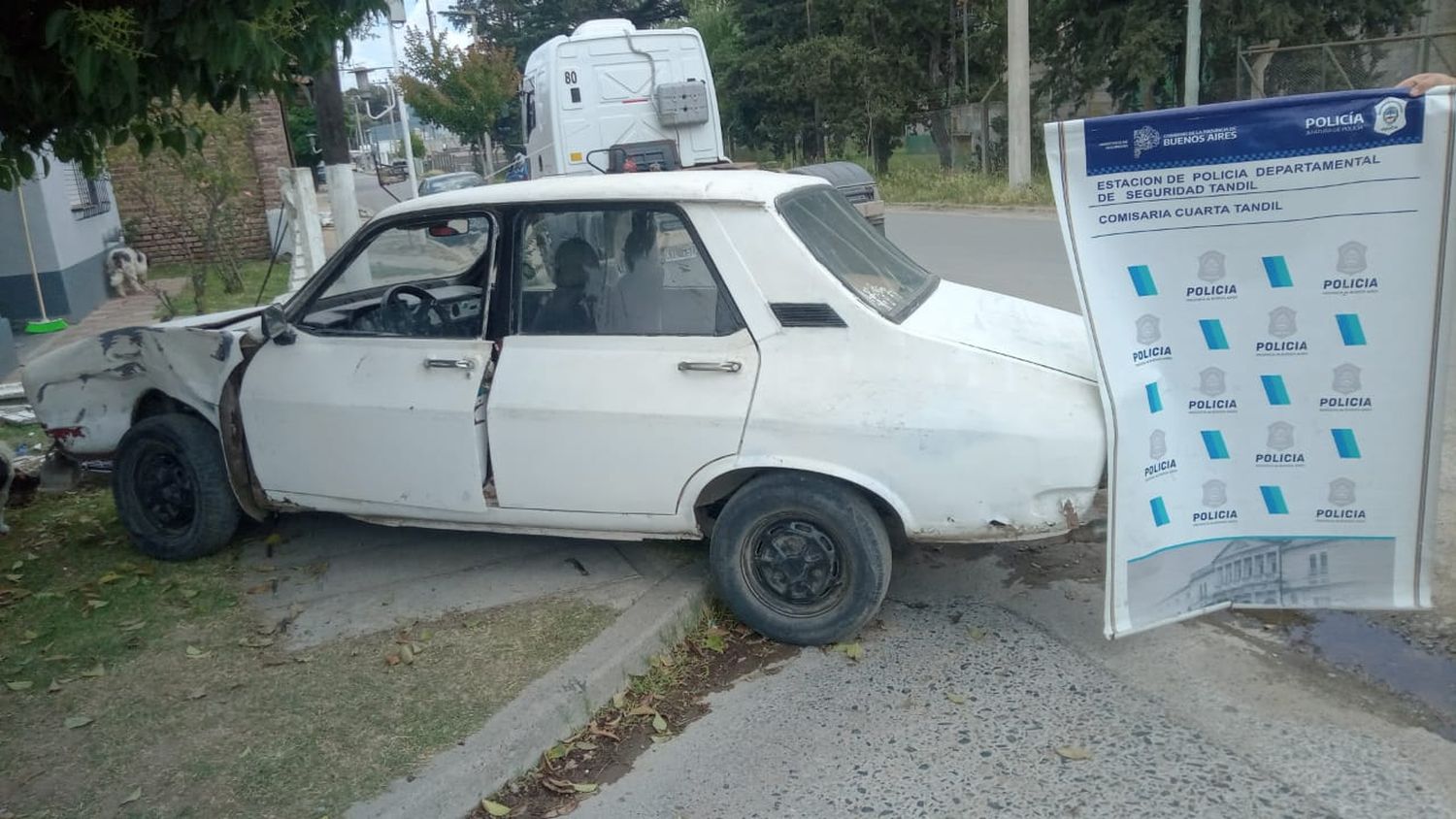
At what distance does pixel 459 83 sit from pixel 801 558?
1263 inches

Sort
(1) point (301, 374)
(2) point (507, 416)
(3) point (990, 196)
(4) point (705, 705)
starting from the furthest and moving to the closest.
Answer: (3) point (990, 196)
(1) point (301, 374)
(2) point (507, 416)
(4) point (705, 705)

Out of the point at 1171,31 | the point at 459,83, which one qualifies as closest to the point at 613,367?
the point at 1171,31

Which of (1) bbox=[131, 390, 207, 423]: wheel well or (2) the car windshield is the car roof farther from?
(1) bbox=[131, 390, 207, 423]: wheel well

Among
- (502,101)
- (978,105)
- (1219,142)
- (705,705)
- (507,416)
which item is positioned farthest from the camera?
(502,101)

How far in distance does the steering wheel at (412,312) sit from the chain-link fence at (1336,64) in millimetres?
19504

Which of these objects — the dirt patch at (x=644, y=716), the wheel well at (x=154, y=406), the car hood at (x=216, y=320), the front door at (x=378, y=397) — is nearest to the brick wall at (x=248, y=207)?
the car hood at (x=216, y=320)

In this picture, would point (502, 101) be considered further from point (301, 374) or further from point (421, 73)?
point (301, 374)

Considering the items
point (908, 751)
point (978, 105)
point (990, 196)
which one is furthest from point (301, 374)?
point (978, 105)

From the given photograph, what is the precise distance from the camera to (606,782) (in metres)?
3.73

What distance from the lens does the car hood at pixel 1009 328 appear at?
4188mm

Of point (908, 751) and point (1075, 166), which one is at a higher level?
point (1075, 166)

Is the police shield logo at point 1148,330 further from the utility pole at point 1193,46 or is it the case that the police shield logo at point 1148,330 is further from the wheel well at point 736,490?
the utility pole at point 1193,46

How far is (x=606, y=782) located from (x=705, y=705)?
54 centimetres

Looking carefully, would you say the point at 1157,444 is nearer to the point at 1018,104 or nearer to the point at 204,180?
the point at 204,180
